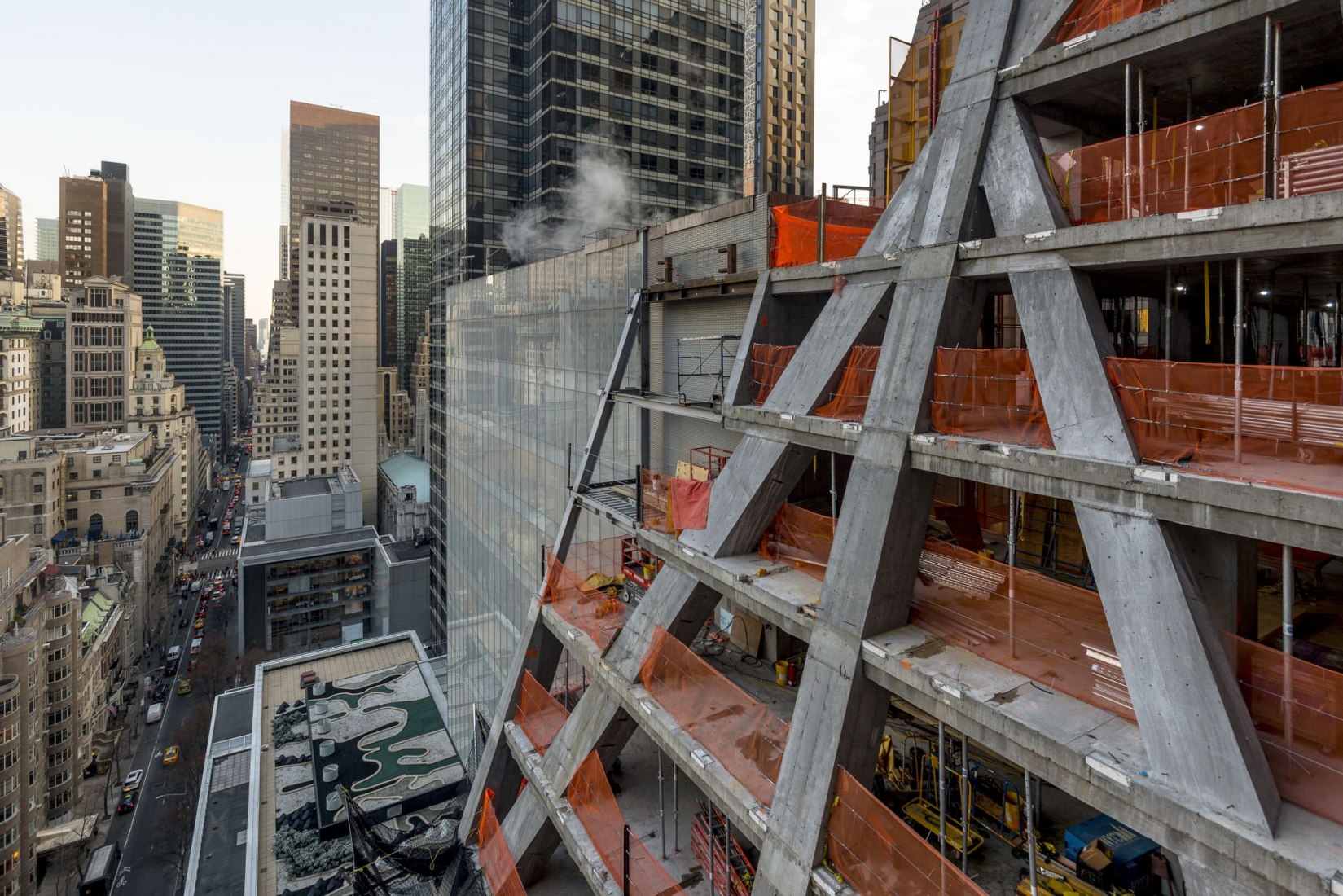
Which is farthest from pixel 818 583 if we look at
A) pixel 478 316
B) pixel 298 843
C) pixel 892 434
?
pixel 298 843

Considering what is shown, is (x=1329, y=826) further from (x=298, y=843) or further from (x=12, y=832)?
(x=12, y=832)

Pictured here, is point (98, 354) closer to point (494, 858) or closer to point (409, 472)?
point (409, 472)

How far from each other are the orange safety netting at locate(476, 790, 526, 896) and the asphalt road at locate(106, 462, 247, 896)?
126ft

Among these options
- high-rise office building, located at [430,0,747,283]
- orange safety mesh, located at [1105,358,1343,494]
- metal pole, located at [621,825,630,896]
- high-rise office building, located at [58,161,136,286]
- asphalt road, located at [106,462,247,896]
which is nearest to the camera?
orange safety mesh, located at [1105,358,1343,494]

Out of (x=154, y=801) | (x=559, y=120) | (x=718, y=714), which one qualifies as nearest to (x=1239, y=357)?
(x=718, y=714)

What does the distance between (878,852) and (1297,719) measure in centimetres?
355

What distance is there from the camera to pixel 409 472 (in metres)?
99.6

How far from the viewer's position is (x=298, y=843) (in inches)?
1027

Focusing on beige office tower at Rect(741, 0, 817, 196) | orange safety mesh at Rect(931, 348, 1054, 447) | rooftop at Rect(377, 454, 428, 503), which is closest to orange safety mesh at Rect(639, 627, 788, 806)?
orange safety mesh at Rect(931, 348, 1054, 447)

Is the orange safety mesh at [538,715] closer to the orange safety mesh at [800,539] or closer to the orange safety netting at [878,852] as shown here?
the orange safety mesh at [800,539]

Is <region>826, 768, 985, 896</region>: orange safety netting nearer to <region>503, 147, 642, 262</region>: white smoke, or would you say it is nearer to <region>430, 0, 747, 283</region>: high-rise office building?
<region>503, 147, 642, 262</region>: white smoke

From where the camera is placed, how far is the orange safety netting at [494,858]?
41.3 ft

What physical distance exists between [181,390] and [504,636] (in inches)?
5104

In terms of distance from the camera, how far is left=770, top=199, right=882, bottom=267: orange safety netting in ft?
38.4
